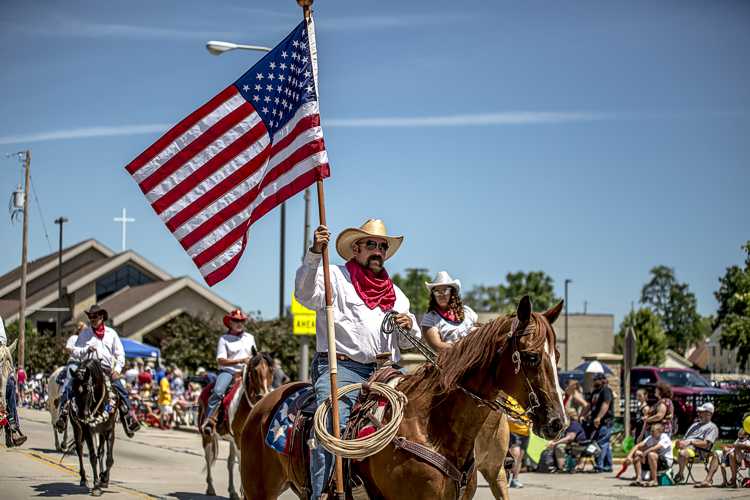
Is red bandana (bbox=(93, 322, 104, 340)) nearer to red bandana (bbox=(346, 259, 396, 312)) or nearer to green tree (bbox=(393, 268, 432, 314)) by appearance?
red bandana (bbox=(346, 259, 396, 312))

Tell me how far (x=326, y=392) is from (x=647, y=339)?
225ft

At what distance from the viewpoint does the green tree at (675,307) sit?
120 metres

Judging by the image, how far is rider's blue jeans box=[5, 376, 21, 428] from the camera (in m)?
13.5

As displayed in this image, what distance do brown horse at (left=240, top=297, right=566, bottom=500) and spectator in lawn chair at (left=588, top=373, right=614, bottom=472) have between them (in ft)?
40.0

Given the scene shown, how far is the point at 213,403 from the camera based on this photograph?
13.4m

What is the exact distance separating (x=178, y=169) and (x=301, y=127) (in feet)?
3.07

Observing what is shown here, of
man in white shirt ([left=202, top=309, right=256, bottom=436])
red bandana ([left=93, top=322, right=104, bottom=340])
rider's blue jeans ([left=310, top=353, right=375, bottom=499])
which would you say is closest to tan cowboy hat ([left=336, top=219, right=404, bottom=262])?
rider's blue jeans ([left=310, top=353, right=375, bottom=499])

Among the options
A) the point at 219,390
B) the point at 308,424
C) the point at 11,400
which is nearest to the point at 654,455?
the point at 219,390

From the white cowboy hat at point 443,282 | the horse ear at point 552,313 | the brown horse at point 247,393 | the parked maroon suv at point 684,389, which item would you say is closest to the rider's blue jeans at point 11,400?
the brown horse at point 247,393

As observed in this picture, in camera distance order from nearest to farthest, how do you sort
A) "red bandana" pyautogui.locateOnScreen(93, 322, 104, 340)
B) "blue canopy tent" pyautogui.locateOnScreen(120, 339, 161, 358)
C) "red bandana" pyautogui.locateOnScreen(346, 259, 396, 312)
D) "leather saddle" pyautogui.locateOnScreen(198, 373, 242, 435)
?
"red bandana" pyautogui.locateOnScreen(346, 259, 396, 312) → "leather saddle" pyautogui.locateOnScreen(198, 373, 242, 435) → "red bandana" pyautogui.locateOnScreen(93, 322, 104, 340) → "blue canopy tent" pyautogui.locateOnScreen(120, 339, 161, 358)

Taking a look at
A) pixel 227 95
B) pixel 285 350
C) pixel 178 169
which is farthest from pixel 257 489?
pixel 285 350

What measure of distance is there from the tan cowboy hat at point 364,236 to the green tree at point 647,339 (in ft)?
211

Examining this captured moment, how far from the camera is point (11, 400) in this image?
45.1 feet

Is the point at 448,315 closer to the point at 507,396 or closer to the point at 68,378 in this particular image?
the point at 507,396
